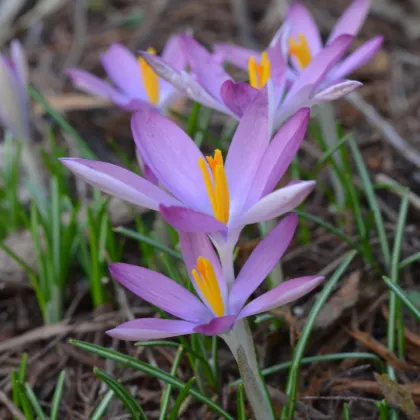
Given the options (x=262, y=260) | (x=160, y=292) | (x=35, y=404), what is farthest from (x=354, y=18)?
(x=35, y=404)

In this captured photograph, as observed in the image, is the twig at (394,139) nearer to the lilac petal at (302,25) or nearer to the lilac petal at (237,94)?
the lilac petal at (302,25)

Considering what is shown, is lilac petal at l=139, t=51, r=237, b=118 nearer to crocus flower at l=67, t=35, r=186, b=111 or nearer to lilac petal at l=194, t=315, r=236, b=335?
crocus flower at l=67, t=35, r=186, b=111

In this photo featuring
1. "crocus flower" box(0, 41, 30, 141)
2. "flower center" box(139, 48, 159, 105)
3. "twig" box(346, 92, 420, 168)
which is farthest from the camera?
"twig" box(346, 92, 420, 168)

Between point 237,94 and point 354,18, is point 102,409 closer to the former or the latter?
point 237,94

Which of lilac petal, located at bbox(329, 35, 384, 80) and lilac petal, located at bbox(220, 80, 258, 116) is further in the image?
lilac petal, located at bbox(329, 35, 384, 80)

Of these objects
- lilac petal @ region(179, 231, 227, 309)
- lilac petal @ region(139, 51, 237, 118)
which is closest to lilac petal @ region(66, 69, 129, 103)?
lilac petal @ region(139, 51, 237, 118)

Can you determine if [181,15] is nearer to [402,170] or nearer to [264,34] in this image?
[264,34]
